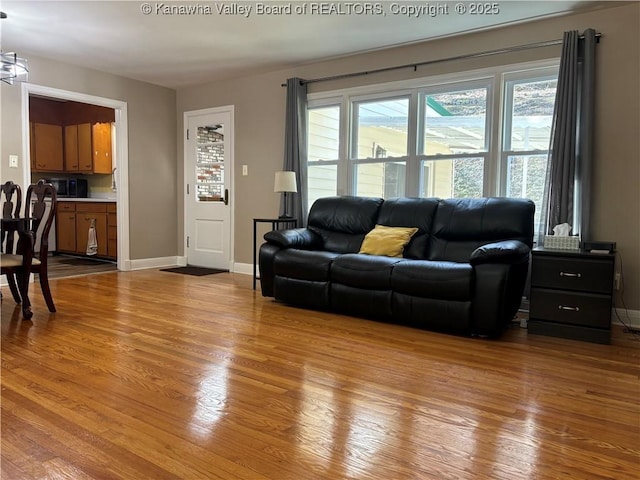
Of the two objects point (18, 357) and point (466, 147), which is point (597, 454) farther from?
point (466, 147)

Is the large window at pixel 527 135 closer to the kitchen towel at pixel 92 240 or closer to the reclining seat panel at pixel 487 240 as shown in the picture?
the reclining seat panel at pixel 487 240

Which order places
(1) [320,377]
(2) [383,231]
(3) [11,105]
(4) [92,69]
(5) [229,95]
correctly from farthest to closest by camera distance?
(5) [229,95] → (4) [92,69] → (3) [11,105] → (2) [383,231] → (1) [320,377]

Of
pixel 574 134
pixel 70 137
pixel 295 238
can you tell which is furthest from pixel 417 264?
pixel 70 137

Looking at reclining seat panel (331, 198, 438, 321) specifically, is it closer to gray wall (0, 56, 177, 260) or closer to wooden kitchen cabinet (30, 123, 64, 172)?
gray wall (0, 56, 177, 260)

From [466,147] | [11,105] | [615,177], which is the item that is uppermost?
[11,105]

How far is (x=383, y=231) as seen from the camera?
416 cm

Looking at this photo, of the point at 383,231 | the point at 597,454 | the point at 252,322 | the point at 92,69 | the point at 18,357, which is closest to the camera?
the point at 597,454

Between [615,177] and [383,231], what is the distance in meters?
1.81

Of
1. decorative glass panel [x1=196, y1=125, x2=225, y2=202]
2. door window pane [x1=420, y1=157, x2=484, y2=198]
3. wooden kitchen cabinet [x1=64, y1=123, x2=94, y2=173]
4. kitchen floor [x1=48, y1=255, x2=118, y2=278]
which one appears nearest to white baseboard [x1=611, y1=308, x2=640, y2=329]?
door window pane [x1=420, y1=157, x2=484, y2=198]

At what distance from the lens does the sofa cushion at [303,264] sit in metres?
3.88

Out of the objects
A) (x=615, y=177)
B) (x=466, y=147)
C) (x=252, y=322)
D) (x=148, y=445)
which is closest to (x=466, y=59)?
(x=466, y=147)

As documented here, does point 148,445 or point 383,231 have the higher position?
point 383,231

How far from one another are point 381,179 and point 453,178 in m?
0.74

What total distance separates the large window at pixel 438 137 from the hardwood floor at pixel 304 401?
1.49m
